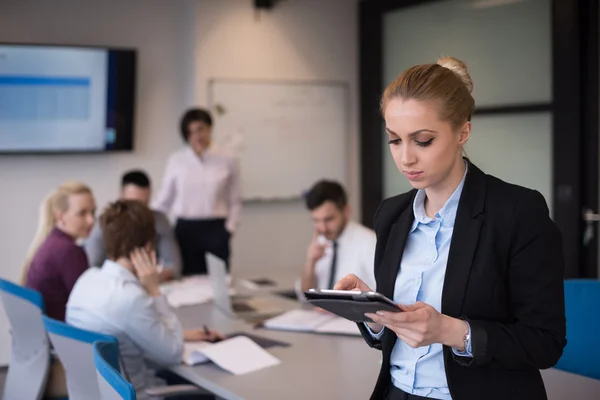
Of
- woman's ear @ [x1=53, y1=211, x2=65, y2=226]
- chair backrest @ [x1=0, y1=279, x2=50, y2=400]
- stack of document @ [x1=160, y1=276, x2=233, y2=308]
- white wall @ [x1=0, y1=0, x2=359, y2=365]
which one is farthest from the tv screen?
chair backrest @ [x1=0, y1=279, x2=50, y2=400]

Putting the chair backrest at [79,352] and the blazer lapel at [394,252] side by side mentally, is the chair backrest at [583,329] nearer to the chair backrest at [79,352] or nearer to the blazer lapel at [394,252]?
the blazer lapel at [394,252]

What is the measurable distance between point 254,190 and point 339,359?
146 inches

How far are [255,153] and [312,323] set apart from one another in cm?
325

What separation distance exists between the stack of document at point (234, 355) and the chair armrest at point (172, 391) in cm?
11

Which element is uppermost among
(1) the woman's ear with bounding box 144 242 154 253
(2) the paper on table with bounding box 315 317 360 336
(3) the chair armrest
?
(1) the woman's ear with bounding box 144 242 154 253

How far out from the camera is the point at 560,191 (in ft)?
16.1

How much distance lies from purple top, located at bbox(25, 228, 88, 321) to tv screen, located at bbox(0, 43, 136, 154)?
2284 millimetres

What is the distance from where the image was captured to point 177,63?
20.0ft

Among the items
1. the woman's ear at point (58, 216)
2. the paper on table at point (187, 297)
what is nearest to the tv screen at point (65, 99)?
the woman's ear at point (58, 216)

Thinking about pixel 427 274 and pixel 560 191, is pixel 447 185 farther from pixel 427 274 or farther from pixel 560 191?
pixel 560 191

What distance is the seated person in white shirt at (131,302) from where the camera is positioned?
106 inches

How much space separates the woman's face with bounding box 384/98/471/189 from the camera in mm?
1459

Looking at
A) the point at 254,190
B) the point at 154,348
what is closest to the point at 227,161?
the point at 254,190

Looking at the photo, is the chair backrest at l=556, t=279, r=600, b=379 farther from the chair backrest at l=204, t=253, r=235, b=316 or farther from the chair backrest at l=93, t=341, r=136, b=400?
the chair backrest at l=93, t=341, r=136, b=400
